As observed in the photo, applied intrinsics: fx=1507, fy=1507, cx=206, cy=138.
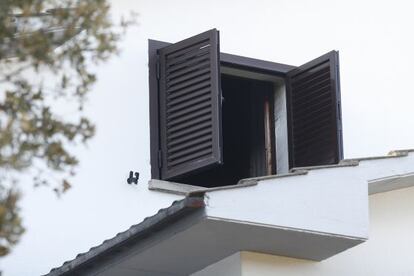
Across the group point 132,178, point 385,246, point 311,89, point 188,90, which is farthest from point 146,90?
point 385,246

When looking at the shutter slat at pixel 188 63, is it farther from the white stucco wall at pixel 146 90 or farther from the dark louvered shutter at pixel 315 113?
the dark louvered shutter at pixel 315 113

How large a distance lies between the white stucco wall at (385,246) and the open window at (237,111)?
745 millimetres

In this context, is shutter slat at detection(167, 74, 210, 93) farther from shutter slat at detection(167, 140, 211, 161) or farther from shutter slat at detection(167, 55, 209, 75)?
shutter slat at detection(167, 140, 211, 161)

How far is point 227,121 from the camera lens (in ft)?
44.0

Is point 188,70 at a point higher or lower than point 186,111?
higher

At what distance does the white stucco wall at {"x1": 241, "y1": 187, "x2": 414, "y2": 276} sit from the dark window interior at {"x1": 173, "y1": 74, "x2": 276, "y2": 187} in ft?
5.02

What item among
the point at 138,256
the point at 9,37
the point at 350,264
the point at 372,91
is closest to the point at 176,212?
the point at 138,256

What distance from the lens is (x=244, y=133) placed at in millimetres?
12969

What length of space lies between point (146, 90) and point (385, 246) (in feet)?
7.08

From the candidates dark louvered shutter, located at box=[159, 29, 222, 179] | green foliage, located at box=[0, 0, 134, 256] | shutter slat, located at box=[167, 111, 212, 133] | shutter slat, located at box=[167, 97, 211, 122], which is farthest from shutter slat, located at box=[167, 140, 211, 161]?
green foliage, located at box=[0, 0, 134, 256]

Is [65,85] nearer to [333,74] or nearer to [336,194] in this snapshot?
[336,194]

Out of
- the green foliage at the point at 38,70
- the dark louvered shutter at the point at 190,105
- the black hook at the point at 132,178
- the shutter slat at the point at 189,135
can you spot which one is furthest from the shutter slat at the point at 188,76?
the green foliage at the point at 38,70

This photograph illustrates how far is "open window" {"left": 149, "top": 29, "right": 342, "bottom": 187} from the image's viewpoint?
11102mm

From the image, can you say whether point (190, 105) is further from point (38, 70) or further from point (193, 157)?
point (38, 70)
